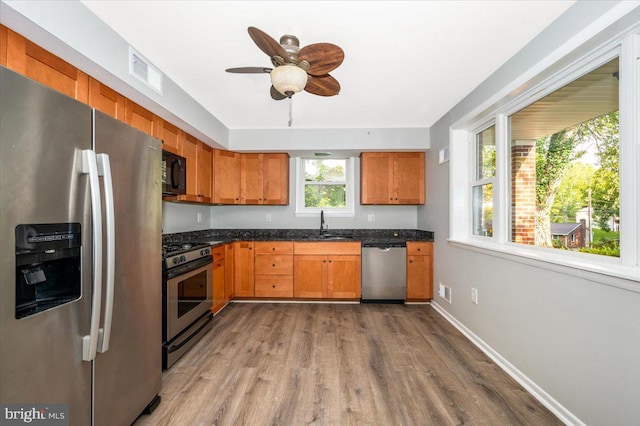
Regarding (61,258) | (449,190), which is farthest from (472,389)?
(61,258)

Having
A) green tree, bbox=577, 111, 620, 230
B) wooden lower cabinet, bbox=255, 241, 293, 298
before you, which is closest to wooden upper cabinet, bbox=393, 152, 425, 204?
wooden lower cabinet, bbox=255, 241, 293, 298

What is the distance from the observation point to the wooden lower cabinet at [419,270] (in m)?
3.82

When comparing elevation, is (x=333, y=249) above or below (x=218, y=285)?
above

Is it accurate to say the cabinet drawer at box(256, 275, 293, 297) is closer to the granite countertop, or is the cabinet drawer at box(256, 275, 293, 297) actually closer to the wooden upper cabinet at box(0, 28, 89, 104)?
the granite countertop

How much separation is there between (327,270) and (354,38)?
9.13ft

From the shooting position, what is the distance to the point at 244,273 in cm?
389

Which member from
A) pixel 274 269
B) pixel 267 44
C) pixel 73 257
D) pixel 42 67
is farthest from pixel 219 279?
pixel 267 44

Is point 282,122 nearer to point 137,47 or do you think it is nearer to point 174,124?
point 174,124

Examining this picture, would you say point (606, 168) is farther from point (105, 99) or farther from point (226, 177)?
point (226, 177)

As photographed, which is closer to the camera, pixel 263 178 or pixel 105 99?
pixel 105 99

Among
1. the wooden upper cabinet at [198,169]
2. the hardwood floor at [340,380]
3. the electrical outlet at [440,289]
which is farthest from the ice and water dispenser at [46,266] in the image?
the electrical outlet at [440,289]

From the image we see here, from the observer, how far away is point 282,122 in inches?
146

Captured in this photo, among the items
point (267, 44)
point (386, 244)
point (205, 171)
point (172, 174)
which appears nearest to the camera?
point (267, 44)

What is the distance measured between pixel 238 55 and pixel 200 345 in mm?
2550
